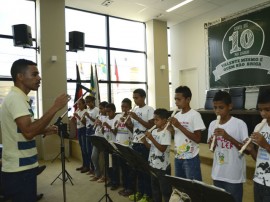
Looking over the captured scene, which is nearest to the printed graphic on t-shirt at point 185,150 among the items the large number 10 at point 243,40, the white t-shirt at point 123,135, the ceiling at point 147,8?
the white t-shirt at point 123,135

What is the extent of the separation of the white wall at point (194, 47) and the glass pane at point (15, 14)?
188 inches

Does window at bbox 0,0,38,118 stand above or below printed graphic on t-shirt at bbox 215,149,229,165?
above

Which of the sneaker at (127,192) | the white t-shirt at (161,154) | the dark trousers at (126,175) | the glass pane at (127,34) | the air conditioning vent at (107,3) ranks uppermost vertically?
the air conditioning vent at (107,3)

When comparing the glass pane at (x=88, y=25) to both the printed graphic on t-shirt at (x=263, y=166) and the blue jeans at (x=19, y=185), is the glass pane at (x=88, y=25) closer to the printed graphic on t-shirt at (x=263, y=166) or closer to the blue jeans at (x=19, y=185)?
the blue jeans at (x=19, y=185)

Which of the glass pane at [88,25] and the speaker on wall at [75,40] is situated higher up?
the glass pane at [88,25]

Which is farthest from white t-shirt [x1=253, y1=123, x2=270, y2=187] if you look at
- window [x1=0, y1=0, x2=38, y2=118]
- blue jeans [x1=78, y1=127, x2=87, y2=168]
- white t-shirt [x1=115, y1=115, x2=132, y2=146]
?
window [x1=0, y1=0, x2=38, y2=118]

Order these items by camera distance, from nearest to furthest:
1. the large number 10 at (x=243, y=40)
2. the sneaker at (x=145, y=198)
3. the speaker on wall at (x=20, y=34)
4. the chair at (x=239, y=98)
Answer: the sneaker at (x=145, y=198)
the speaker on wall at (x=20, y=34)
the chair at (x=239, y=98)
the large number 10 at (x=243, y=40)

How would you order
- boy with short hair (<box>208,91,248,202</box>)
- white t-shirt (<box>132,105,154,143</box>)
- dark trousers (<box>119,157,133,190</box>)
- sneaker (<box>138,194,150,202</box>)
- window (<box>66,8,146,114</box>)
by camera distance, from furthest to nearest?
window (<box>66,8,146,114</box>) < dark trousers (<box>119,157,133,190</box>) < white t-shirt (<box>132,105,154,143</box>) < sneaker (<box>138,194,150,202</box>) < boy with short hair (<box>208,91,248,202</box>)

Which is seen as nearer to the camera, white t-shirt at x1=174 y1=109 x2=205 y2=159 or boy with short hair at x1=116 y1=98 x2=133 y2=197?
white t-shirt at x1=174 y1=109 x2=205 y2=159

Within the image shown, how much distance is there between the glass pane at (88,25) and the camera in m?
6.94

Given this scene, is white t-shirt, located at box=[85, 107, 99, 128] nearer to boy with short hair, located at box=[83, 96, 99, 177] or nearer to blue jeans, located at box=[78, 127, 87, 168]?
boy with short hair, located at box=[83, 96, 99, 177]

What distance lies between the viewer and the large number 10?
6418 mm

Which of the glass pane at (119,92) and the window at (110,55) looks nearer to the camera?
the window at (110,55)

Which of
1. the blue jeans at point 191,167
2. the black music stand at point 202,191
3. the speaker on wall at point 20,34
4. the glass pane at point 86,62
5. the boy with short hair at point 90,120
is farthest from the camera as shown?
the glass pane at point 86,62
